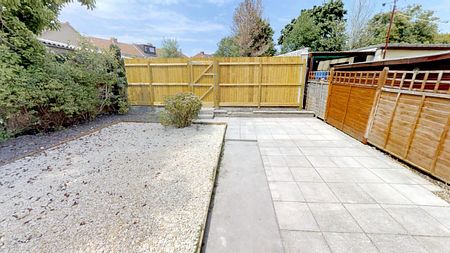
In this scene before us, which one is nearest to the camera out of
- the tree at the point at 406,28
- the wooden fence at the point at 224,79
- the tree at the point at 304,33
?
the wooden fence at the point at 224,79

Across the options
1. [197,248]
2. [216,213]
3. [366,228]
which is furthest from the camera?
[216,213]

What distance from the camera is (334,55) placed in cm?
787

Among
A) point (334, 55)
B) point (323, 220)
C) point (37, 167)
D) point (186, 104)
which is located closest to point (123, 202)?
point (37, 167)

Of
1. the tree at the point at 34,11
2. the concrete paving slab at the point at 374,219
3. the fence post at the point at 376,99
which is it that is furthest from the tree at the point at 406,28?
the tree at the point at 34,11

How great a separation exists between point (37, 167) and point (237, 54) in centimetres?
1513

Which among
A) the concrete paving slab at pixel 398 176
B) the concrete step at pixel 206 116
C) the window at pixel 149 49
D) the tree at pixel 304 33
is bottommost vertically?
the concrete paving slab at pixel 398 176

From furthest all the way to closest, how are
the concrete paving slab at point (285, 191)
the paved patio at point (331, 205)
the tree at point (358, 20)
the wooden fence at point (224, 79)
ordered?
the tree at point (358, 20) → the wooden fence at point (224, 79) → the concrete paving slab at point (285, 191) → the paved patio at point (331, 205)

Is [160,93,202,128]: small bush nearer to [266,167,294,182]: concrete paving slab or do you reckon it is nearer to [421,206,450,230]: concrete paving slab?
[266,167,294,182]: concrete paving slab

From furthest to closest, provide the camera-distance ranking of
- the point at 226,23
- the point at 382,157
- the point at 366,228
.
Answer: the point at 226,23 < the point at 382,157 < the point at 366,228

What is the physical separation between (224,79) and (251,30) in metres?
8.74

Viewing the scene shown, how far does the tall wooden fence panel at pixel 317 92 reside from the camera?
6.51 m

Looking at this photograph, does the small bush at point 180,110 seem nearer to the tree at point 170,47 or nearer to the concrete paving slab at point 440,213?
the concrete paving slab at point 440,213

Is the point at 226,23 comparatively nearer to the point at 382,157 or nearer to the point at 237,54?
the point at 237,54

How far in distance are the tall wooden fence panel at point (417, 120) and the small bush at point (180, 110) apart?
14.6ft
